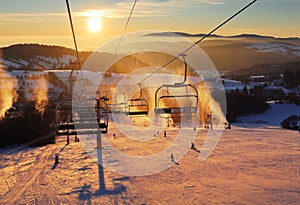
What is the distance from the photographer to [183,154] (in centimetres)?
2483

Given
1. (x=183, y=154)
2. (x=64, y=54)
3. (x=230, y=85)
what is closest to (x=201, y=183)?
(x=183, y=154)

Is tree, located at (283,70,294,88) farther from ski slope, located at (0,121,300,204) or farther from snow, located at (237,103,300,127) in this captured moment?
ski slope, located at (0,121,300,204)

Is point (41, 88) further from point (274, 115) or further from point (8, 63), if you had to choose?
point (274, 115)

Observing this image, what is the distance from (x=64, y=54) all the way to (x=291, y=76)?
340 feet

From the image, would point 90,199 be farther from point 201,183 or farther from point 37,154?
point 37,154

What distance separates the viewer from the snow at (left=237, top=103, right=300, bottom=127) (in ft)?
231

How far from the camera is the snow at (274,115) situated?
7050 cm

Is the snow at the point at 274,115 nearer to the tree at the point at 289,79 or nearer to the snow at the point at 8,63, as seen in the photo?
the tree at the point at 289,79

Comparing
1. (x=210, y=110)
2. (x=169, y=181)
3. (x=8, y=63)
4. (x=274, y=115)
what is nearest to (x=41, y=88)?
(x=8, y=63)

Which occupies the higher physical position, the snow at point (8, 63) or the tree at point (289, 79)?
the snow at point (8, 63)

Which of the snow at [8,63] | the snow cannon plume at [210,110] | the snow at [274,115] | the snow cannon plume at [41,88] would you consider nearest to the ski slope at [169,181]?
the snow cannon plume at [210,110]

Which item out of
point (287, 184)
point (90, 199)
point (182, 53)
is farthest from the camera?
point (287, 184)

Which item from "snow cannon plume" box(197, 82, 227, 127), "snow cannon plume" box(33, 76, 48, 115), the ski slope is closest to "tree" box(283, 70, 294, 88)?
"snow cannon plume" box(197, 82, 227, 127)

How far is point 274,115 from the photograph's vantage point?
7450 centimetres
